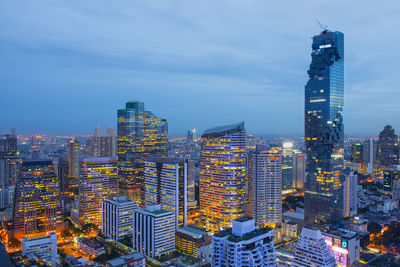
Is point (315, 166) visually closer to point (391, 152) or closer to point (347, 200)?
point (347, 200)

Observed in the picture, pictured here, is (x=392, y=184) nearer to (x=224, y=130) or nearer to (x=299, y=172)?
(x=299, y=172)

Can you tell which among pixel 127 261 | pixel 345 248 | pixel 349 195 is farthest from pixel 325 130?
pixel 127 261

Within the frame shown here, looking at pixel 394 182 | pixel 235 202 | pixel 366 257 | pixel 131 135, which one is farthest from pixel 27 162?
pixel 394 182

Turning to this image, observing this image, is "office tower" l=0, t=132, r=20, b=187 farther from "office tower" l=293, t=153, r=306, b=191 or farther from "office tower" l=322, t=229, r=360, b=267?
"office tower" l=293, t=153, r=306, b=191

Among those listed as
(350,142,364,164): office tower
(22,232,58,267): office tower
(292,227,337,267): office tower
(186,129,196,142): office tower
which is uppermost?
(186,129,196,142): office tower

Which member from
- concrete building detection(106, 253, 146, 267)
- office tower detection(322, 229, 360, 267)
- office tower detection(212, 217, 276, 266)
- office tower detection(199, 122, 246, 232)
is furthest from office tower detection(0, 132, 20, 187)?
office tower detection(322, 229, 360, 267)
